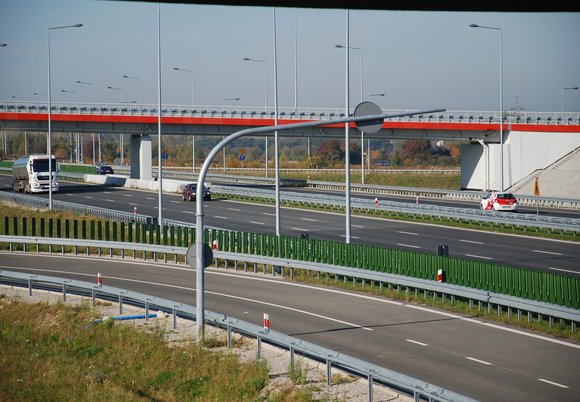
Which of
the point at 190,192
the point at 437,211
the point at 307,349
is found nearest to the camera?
the point at 307,349

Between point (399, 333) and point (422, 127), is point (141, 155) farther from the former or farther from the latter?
point (399, 333)

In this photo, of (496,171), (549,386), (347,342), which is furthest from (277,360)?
(496,171)

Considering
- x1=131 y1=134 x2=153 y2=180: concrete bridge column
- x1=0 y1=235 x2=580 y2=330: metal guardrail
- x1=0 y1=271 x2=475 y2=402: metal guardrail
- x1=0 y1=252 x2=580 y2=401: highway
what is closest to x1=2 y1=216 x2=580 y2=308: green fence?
x1=0 y1=235 x2=580 y2=330: metal guardrail

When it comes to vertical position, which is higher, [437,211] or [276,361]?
[437,211]

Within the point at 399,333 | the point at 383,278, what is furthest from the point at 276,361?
the point at 383,278

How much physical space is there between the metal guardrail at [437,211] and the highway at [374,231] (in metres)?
1.05

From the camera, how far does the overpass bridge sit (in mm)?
72688

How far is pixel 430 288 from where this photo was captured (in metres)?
27.1

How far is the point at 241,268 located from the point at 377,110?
15.7 metres

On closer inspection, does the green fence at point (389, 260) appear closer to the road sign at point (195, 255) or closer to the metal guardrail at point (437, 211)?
the road sign at point (195, 255)

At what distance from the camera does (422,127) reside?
76875 mm

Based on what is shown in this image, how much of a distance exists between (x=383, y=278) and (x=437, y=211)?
79.2ft

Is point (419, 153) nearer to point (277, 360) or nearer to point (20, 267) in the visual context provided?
point (20, 267)

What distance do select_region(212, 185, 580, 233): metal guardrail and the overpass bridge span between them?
9.19 meters
